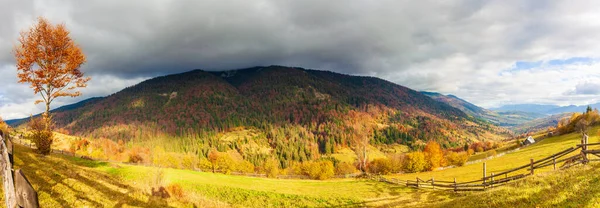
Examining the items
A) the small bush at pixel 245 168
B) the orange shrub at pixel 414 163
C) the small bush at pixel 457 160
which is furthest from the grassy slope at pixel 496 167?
the small bush at pixel 245 168

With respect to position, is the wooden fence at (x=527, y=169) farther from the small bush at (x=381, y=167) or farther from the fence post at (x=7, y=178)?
the small bush at (x=381, y=167)

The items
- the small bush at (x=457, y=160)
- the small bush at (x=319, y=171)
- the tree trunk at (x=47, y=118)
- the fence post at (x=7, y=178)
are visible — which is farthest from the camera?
the small bush at (x=457, y=160)

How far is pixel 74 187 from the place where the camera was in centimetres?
1792

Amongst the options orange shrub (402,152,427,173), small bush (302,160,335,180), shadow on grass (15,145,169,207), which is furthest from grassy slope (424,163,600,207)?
orange shrub (402,152,427,173)

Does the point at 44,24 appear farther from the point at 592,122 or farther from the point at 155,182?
the point at 592,122

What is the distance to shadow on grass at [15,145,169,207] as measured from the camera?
16.1m

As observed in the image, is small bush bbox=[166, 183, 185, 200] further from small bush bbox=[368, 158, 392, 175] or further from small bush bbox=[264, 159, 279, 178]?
small bush bbox=[368, 158, 392, 175]

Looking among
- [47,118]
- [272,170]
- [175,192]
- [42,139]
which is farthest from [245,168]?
[175,192]

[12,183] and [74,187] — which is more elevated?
[12,183]

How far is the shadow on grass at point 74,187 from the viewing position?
16.1 m

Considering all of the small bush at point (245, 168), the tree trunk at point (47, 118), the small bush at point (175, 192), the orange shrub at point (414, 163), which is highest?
the tree trunk at point (47, 118)

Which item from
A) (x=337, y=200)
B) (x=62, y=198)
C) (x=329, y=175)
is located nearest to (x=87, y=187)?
(x=62, y=198)

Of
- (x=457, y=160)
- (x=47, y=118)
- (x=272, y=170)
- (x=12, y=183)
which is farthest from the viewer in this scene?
(x=272, y=170)

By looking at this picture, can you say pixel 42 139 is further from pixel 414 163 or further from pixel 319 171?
pixel 414 163
